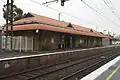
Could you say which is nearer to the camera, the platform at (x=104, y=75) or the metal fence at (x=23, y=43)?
the platform at (x=104, y=75)

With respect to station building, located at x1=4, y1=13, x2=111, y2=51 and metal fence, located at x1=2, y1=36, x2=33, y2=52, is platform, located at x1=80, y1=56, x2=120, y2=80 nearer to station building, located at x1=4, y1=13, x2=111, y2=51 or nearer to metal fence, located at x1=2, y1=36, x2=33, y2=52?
station building, located at x1=4, y1=13, x2=111, y2=51

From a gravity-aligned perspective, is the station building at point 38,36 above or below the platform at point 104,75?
above

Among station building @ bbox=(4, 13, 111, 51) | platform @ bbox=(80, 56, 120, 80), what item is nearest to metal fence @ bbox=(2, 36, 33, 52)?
station building @ bbox=(4, 13, 111, 51)

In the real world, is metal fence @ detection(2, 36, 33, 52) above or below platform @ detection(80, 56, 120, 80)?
above

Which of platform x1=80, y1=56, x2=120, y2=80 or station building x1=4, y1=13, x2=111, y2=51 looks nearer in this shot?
platform x1=80, y1=56, x2=120, y2=80

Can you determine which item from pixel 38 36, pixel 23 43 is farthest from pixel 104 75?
pixel 38 36

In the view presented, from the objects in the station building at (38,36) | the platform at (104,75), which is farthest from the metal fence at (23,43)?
the platform at (104,75)

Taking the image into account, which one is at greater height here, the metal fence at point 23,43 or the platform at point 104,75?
the metal fence at point 23,43

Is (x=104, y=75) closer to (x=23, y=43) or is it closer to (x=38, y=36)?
(x=23, y=43)

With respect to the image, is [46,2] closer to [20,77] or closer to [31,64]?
[31,64]

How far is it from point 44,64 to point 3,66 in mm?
→ 5181

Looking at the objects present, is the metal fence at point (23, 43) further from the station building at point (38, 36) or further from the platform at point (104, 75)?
the platform at point (104, 75)

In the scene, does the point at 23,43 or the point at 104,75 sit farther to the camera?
the point at 23,43

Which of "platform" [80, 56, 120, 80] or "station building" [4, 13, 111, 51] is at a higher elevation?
"station building" [4, 13, 111, 51]
